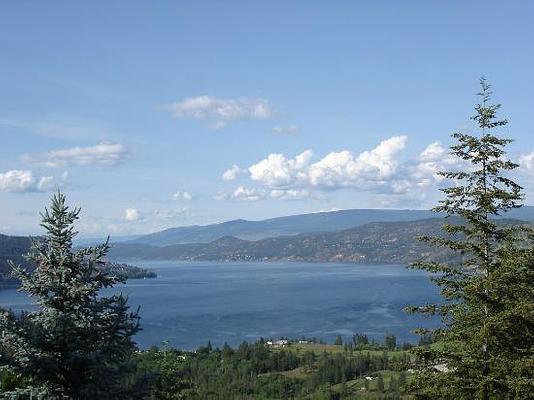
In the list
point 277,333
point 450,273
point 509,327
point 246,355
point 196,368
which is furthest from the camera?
point 277,333

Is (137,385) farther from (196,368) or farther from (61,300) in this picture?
(196,368)

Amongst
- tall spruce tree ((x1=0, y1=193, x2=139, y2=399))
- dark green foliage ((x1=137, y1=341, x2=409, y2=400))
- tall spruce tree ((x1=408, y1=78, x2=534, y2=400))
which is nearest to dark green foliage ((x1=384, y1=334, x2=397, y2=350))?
dark green foliage ((x1=137, y1=341, x2=409, y2=400))

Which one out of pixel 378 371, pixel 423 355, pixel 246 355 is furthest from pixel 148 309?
pixel 423 355

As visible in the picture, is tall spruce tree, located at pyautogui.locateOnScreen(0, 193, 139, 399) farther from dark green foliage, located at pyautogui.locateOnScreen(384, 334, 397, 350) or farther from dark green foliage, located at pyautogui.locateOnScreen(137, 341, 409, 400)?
dark green foliage, located at pyautogui.locateOnScreen(384, 334, 397, 350)

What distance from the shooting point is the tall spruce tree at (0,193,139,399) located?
1138 cm

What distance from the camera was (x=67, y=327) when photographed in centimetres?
1152

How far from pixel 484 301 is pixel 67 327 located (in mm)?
11202

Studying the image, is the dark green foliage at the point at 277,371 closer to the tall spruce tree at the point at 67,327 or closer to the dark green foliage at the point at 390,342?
the dark green foliage at the point at 390,342

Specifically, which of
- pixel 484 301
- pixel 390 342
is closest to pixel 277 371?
pixel 390 342

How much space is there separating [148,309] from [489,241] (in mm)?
189898

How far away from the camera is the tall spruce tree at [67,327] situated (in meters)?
11.4

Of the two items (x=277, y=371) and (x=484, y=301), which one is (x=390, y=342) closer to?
(x=277, y=371)

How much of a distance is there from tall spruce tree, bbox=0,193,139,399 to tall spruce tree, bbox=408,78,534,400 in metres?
9.04

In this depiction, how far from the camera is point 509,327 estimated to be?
52.3 feet
